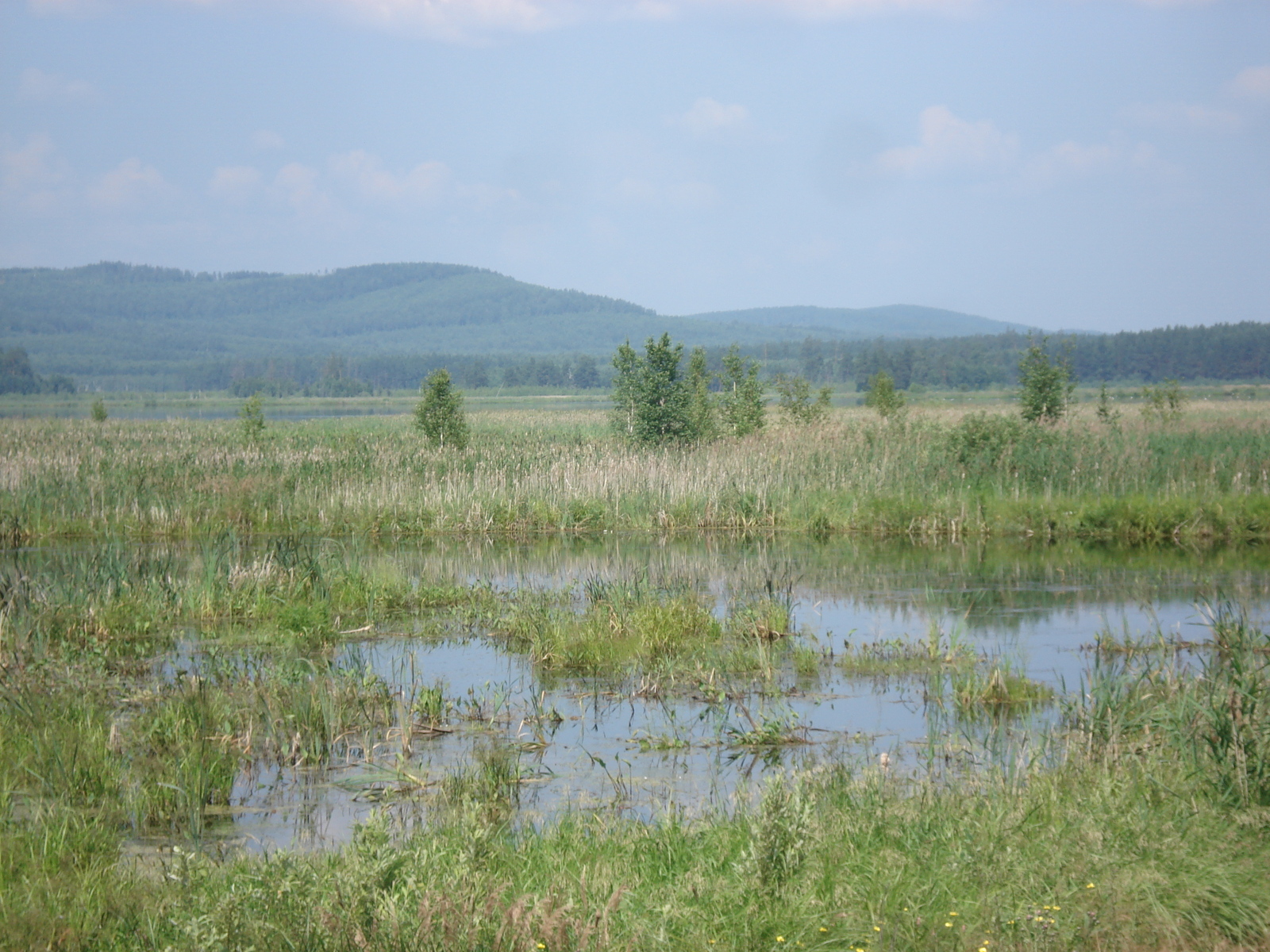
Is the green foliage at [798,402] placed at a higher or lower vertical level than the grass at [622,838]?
higher

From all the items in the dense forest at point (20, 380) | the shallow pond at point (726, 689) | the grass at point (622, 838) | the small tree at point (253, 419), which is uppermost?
the dense forest at point (20, 380)

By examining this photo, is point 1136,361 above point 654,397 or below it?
above

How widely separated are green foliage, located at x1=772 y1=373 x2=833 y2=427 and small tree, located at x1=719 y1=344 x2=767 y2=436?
168 cm

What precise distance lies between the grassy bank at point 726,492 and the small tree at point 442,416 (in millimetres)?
3964

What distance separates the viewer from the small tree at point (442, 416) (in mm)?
30672

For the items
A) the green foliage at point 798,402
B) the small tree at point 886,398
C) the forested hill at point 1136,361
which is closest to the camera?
the green foliage at point 798,402

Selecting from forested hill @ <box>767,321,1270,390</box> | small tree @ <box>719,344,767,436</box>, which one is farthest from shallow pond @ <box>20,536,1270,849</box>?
forested hill @ <box>767,321,1270,390</box>

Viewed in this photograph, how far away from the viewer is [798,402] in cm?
3619

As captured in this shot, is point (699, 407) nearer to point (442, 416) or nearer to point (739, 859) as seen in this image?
point (442, 416)

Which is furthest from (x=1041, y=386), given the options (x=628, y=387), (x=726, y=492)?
(x=726, y=492)

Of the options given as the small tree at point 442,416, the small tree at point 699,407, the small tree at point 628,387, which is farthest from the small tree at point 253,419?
the small tree at point 699,407

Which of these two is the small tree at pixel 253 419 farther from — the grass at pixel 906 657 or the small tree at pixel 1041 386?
the grass at pixel 906 657

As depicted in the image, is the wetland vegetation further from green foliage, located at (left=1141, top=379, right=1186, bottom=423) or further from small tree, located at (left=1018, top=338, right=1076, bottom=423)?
green foliage, located at (left=1141, top=379, right=1186, bottom=423)

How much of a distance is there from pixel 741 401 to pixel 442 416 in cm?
867
